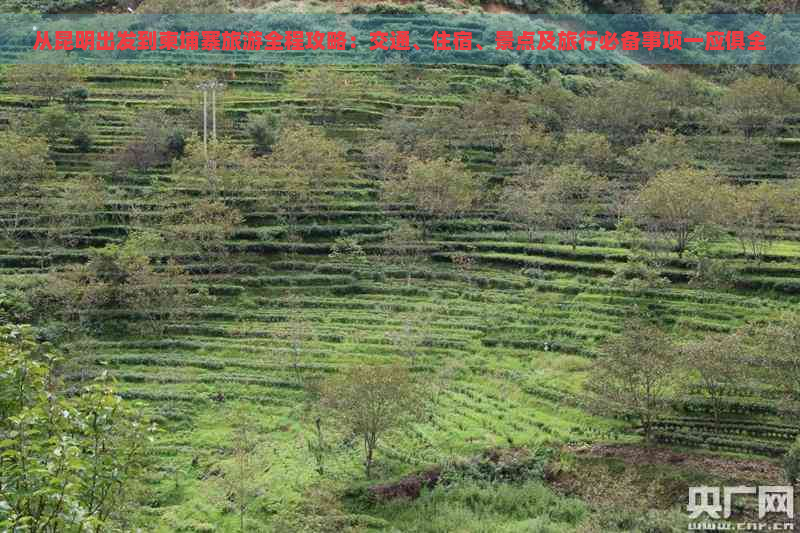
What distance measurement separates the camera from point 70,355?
129ft

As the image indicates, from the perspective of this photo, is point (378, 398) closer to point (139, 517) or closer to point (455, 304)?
point (139, 517)

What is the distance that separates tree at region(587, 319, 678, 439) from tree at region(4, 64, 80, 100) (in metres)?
55.4

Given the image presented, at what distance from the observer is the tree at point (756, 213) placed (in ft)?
151

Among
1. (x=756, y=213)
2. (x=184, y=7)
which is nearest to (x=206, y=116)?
(x=184, y=7)

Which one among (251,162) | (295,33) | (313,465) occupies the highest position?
(295,33)

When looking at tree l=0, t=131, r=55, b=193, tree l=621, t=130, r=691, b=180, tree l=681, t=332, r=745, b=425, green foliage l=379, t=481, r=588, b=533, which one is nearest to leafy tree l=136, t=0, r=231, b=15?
tree l=0, t=131, r=55, b=193

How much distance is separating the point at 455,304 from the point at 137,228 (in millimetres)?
20612

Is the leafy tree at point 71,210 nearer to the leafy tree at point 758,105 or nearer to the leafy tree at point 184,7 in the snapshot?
the leafy tree at point 184,7

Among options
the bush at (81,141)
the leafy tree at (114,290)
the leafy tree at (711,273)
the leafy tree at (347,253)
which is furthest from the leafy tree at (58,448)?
the bush at (81,141)

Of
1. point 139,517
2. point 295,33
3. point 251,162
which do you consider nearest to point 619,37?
point 295,33

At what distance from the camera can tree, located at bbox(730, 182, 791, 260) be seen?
1809 inches

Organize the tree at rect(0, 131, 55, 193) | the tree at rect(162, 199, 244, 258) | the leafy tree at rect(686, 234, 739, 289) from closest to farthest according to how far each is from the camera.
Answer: the leafy tree at rect(686, 234, 739, 289), the tree at rect(162, 199, 244, 258), the tree at rect(0, 131, 55, 193)

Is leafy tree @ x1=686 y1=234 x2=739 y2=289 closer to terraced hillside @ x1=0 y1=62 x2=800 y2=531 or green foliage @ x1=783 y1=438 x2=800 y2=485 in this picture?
terraced hillside @ x1=0 y1=62 x2=800 y2=531

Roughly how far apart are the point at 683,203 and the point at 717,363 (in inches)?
616
